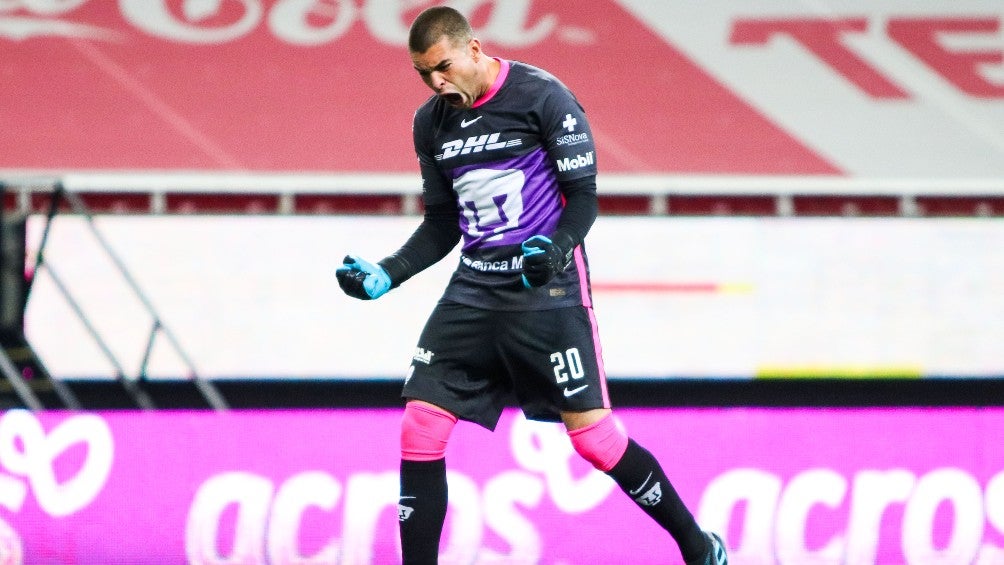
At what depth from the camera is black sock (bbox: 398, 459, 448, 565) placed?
3156mm

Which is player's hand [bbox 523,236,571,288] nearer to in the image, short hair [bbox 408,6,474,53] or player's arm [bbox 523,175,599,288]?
Result: player's arm [bbox 523,175,599,288]

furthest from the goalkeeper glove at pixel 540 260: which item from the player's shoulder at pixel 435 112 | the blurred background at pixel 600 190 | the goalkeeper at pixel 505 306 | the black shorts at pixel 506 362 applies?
the blurred background at pixel 600 190

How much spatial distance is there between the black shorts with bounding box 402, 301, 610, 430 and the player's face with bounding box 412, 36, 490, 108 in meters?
0.53

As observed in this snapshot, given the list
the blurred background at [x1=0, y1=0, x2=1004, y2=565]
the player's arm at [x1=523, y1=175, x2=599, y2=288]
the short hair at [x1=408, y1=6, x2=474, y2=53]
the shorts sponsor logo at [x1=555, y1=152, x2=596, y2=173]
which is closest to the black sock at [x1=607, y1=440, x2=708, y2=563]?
the player's arm at [x1=523, y1=175, x2=599, y2=288]

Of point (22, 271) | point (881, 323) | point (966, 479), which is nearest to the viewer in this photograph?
point (966, 479)

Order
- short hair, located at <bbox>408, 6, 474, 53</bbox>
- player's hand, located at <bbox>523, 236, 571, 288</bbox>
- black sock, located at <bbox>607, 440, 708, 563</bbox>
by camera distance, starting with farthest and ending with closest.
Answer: black sock, located at <bbox>607, 440, 708, 563</bbox> < short hair, located at <bbox>408, 6, 474, 53</bbox> < player's hand, located at <bbox>523, 236, 571, 288</bbox>

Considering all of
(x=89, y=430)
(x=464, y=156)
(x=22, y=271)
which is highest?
(x=464, y=156)

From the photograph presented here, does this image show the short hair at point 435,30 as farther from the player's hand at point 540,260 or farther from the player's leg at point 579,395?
the player's leg at point 579,395

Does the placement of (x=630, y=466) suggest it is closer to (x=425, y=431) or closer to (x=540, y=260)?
(x=425, y=431)

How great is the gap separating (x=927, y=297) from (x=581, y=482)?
446 cm

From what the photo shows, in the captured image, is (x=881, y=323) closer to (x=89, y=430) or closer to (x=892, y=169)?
(x=892, y=169)

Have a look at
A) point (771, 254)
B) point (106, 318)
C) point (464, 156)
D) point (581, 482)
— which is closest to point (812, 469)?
point (581, 482)

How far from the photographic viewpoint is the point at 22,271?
6.34m

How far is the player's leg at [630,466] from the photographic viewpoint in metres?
3.22
